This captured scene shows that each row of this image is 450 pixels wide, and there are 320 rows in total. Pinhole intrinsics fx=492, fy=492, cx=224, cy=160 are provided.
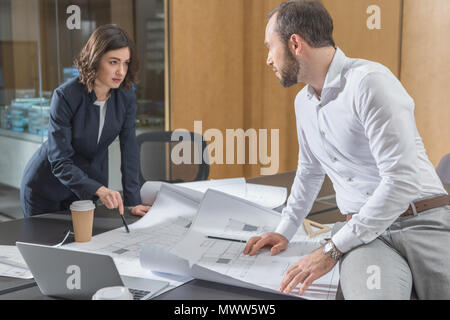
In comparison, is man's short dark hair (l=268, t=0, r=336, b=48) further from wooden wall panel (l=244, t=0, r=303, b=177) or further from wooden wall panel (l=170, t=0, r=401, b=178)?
wooden wall panel (l=244, t=0, r=303, b=177)

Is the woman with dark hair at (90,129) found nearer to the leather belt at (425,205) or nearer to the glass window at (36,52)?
the leather belt at (425,205)

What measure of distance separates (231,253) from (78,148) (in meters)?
1.00

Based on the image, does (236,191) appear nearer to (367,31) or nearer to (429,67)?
(429,67)

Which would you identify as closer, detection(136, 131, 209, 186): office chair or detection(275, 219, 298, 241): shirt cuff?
detection(275, 219, 298, 241): shirt cuff

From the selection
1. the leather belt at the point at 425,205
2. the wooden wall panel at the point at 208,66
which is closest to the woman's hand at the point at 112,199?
the leather belt at the point at 425,205

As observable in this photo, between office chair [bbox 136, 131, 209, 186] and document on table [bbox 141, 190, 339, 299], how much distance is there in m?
1.20

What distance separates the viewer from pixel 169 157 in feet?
9.42

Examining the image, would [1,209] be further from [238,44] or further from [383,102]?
[383,102]

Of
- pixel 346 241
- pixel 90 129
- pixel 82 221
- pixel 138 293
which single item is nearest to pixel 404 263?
pixel 346 241

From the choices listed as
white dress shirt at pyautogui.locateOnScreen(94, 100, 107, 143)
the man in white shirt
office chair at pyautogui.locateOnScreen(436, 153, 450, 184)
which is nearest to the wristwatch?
the man in white shirt

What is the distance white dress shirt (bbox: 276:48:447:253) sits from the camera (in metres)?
1.18

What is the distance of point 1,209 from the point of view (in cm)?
375

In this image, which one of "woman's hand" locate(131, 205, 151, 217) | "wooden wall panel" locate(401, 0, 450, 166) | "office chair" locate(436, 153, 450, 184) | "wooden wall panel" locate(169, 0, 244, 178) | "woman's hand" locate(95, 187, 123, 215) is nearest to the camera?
"woman's hand" locate(95, 187, 123, 215)
